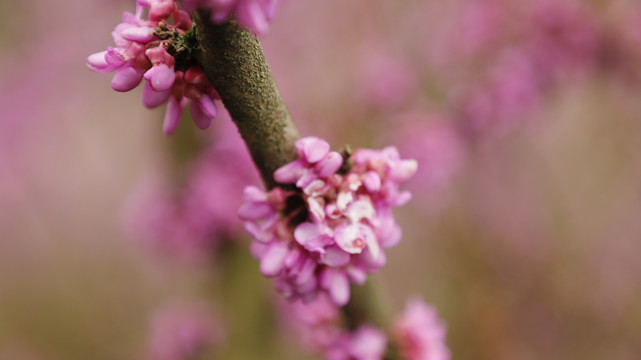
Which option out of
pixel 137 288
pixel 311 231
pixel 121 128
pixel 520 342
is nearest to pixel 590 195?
pixel 520 342

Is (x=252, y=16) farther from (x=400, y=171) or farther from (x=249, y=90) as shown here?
(x=400, y=171)

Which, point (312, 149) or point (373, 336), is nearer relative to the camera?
point (312, 149)

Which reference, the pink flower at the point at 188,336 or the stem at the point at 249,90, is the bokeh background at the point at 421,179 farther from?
the stem at the point at 249,90

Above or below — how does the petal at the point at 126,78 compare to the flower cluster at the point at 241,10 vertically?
above

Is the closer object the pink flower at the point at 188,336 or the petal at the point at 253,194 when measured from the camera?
the petal at the point at 253,194

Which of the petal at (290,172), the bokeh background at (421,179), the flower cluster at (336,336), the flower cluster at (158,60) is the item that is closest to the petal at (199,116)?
the flower cluster at (158,60)

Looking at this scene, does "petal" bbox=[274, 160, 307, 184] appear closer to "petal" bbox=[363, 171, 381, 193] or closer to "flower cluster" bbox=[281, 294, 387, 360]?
"petal" bbox=[363, 171, 381, 193]

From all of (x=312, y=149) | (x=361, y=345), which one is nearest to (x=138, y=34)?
(x=312, y=149)
